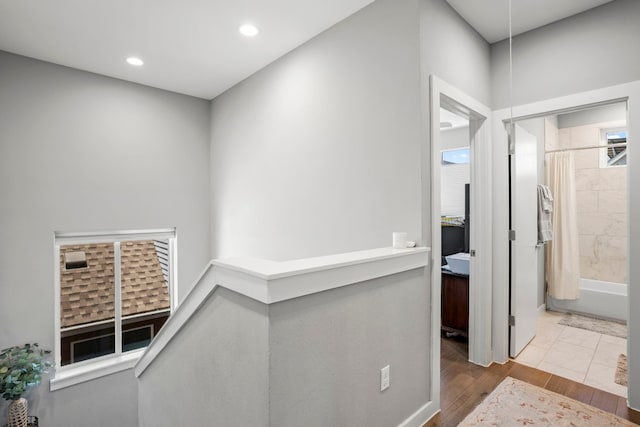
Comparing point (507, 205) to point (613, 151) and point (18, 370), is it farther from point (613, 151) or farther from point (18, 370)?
point (18, 370)

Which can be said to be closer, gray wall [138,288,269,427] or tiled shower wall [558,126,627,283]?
gray wall [138,288,269,427]

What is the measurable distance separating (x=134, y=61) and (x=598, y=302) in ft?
19.3

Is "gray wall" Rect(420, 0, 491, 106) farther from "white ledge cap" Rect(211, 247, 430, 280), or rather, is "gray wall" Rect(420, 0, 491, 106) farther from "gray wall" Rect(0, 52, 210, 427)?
"gray wall" Rect(0, 52, 210, 427)

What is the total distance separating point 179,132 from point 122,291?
A: 2.16 m

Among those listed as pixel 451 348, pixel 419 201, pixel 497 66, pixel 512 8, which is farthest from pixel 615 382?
pixel 512 8

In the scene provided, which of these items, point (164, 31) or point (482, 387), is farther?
point (164, 31)

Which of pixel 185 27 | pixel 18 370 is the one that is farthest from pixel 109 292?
pixel 185 27

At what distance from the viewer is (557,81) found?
246 cm

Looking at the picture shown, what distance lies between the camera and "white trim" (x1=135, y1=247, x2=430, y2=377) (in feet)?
3.85

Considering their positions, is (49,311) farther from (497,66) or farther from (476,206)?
(497,66)

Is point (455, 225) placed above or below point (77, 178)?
below

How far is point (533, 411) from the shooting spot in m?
2.08

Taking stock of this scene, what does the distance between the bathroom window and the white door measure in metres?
1.97

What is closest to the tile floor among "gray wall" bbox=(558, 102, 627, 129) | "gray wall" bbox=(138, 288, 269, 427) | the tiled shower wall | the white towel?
the white towel
